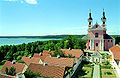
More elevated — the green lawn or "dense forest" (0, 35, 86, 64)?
"dense forest" (0, 35, 86, 64)

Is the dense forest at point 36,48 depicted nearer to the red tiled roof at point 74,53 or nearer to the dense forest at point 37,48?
the dense forest at point 37,48

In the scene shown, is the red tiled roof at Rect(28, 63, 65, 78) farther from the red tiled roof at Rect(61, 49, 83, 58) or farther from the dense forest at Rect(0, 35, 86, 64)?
the dense forest at Rect(0, 35, 86, 64)

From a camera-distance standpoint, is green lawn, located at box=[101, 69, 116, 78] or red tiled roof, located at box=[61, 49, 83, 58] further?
red tiled roof, located at box=[61, 49, 83, 58]

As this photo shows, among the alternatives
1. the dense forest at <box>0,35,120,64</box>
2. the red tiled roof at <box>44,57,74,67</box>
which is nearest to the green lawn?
the red tiled roof at <box>44,57,74,67</box>

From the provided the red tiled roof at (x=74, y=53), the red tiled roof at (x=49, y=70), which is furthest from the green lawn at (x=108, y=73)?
the red tiled roof at (x=74, y=53)

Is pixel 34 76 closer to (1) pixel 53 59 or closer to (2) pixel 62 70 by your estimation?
(2) pixel 62 70

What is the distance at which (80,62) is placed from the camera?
41.0 m

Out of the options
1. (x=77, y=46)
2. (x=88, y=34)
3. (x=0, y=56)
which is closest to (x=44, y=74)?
(x=77, y=46)

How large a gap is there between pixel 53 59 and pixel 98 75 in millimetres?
7887

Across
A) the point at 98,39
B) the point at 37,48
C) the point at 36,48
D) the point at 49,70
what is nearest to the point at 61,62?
the point at 49,70

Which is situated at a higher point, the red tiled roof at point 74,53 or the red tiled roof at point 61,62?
the red tiled roof at point 74,53

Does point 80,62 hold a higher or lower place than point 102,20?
lower

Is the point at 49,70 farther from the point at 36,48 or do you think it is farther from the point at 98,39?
the point at 36,48

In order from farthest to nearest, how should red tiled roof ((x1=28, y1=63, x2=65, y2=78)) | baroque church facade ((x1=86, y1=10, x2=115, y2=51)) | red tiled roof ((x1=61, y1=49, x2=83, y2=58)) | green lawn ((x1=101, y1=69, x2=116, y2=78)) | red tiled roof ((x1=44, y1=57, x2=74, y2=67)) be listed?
1. baroque church facade ((x1=86, y1=10, x2=115, y2=51))
2. red tiled roof ((x1=61, y1=49, x2=83, y2=58))
3. red tiled roof ((x1=44, y1=57, x2=74, y2=67))
4. green lawn ((x1=101, y1=69, x2=116, y2=78))
5. red tiled roof ((x1=28, y1=63, x2=65, y2=78))
